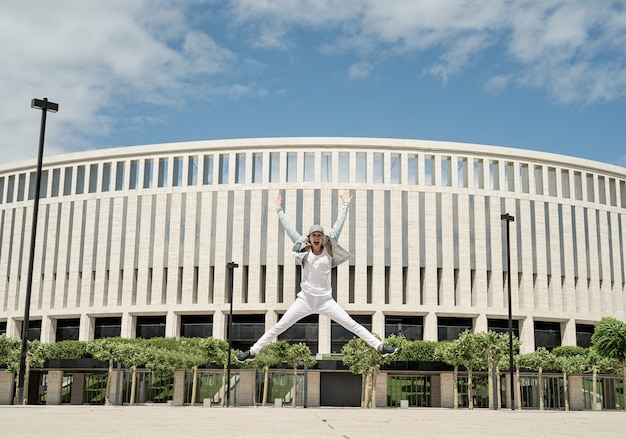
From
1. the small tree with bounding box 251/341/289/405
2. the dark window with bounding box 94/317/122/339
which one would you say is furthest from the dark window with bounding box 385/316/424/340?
the dark window with bounding box 94/317/122/339

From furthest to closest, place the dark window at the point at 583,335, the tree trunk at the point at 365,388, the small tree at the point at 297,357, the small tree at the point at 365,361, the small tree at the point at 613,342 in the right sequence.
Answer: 1. the dark window at the point at 583,335
2. the small tree at the point at 297,357
3. the tree trunk at the point at 365,388
4. the small tree at the point at 365,361
5. the small tree at the point at 613,342

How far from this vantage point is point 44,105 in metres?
29.1

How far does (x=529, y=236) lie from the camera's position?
232ft

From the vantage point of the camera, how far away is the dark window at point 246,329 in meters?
68.8

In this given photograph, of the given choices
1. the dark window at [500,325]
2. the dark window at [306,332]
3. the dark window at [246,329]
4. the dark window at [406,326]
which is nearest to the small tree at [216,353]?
the dark window at [246,329]

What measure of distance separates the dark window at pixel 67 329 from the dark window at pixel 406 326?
1190 inches

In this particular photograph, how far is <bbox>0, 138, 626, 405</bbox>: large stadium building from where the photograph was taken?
224 ft

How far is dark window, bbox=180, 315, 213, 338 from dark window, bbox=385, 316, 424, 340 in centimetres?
1639

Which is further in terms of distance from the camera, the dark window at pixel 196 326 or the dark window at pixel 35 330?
the dark window at pixel 35 330

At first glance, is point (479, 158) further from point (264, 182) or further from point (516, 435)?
point (516, 435)

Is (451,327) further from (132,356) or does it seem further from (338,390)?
(132,356)

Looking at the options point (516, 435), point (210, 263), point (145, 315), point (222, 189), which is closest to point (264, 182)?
point (222, 189)

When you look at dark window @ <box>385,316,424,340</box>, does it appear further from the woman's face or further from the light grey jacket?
the woman's face

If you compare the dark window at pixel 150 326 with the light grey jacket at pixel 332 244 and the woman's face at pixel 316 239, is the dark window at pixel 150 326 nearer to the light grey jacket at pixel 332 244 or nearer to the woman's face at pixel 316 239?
the light grey jacket at pixel 332 244
